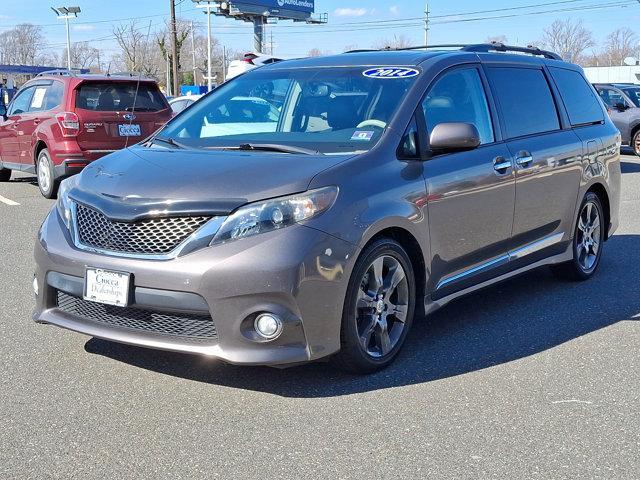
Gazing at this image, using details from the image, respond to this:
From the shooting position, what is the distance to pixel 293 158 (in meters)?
4.21

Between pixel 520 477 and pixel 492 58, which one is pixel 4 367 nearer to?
pixel 520 477

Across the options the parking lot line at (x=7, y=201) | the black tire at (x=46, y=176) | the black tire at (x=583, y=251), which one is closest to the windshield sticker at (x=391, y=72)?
the black tire at (x=583, y=251)

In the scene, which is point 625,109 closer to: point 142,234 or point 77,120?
point 77,120

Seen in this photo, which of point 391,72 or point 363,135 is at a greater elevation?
point 391,72

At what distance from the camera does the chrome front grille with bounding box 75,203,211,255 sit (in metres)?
3.82

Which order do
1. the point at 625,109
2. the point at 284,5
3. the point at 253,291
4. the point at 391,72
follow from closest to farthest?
the point at 253,291, the point at 391,72, the point at 625,109, the point at 284,5

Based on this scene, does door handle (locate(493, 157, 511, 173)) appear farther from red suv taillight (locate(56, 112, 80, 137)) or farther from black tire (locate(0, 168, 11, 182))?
black tire (locate(0, 168, 11, 182))

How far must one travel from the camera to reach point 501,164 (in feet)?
17.0

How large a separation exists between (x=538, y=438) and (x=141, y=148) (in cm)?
284

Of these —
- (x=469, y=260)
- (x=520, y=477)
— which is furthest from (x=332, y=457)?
(x=469, y=260)

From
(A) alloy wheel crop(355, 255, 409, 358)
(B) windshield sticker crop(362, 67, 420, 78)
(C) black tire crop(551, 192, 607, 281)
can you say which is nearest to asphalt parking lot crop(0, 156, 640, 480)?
(A) alloy wheel crop(355, 255, 409, 358)

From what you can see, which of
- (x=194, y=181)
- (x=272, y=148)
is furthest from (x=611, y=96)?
(x=194, y=181)

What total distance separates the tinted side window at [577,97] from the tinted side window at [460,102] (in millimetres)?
1284

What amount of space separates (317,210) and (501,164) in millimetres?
1784
